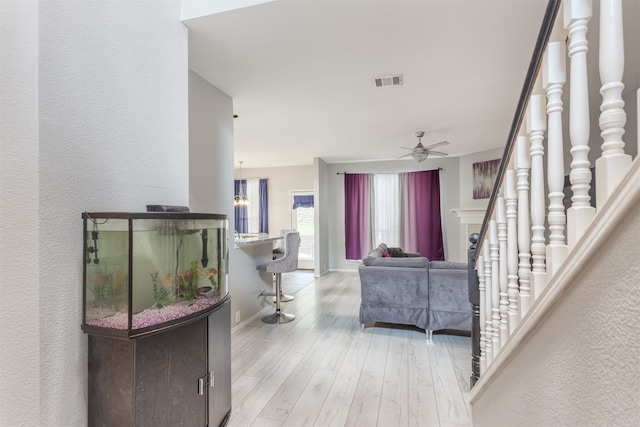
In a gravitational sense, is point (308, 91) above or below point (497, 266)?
above

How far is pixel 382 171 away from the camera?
705 cm

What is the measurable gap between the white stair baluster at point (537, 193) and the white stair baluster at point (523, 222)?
10cm

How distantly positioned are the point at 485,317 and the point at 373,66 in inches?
83.3

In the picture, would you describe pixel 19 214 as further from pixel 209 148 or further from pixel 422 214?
pixel 422 214

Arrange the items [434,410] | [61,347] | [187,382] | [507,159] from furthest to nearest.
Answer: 1. [434,410]
2. [187,382]
3. [507,159]
4. [61,347]

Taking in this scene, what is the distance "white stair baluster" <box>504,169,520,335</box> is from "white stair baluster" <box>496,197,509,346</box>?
73 mm

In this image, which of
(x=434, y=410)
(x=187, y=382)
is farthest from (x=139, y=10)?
(x=434, y=410)

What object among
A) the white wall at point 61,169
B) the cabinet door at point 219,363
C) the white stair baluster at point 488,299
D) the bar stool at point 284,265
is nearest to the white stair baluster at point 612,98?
the white stair baluster at point 488,299

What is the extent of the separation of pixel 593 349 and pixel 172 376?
1491mm

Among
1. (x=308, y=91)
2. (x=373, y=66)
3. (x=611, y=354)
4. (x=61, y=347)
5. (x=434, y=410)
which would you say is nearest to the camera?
(x=611, y=354)

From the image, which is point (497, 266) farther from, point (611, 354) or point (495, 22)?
point (495, 22)

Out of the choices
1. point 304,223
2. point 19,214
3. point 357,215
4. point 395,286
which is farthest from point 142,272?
point 304,223

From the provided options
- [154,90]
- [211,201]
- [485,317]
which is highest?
[154,90]

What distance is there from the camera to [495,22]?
6.81ft
